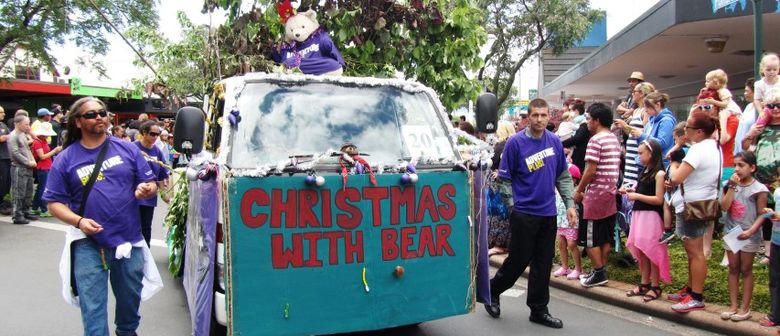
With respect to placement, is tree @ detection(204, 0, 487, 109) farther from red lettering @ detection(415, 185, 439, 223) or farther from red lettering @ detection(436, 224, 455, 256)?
red lettering @ detection(436, 224, 455, 256)

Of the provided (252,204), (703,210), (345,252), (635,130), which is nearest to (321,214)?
(345,252)

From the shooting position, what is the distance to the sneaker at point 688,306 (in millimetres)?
5730

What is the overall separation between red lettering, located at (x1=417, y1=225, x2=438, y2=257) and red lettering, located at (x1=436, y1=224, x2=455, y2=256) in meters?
0.04

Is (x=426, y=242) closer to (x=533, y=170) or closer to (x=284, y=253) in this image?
(x=284, y=253)

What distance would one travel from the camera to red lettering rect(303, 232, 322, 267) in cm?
418

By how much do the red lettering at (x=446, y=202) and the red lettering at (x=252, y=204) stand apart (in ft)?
3.92

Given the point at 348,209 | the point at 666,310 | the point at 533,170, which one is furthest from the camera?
the point at 666,310

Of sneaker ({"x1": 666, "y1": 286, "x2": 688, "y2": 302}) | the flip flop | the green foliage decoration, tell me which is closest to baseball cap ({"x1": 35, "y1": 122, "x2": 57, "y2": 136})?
the green foliage decoration

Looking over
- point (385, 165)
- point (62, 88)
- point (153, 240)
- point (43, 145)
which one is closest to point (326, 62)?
point (385, 165)

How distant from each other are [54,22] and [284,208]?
21.1 m

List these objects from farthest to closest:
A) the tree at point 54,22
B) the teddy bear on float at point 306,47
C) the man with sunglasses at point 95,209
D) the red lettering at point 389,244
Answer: the tree at point 54,22
the teddy bear on float at point 306,47
the red lettering at point 389,244
the man with sunglasses at point 95,209

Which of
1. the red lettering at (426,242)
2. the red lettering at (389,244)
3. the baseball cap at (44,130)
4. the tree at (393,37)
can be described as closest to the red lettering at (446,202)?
the red lettering at (426,242)

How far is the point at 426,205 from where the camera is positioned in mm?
→ 4500

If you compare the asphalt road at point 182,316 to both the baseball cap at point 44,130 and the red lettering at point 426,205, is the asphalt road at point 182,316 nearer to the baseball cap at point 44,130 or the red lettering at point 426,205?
the red lettering at point 426,205
